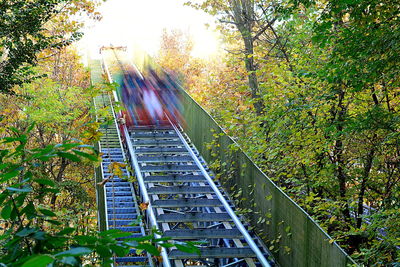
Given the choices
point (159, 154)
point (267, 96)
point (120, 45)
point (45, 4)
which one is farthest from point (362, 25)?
point (120, 45)

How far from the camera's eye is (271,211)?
9.55 m

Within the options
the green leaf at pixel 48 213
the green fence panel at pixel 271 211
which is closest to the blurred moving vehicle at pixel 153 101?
the green fence panel at pixel 271 211

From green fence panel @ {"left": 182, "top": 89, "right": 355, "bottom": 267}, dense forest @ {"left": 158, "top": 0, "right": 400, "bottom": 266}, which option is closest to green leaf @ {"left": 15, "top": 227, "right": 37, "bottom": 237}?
green fence panel @ {"left": 182, "top": 89, "right": 355, "bottom": 267}

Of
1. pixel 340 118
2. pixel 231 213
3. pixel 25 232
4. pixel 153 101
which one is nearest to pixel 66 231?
pixel 25 232

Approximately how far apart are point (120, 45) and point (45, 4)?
3266 cm

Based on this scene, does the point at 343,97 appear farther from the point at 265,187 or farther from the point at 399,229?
the point at 399,229

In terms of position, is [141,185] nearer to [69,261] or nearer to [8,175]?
[8,175]

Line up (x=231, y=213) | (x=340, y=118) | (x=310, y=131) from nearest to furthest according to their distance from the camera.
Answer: (x=340, y=118) < (x=231, y=213) < (x=310, y=131)

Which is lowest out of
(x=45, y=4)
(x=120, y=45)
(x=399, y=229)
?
(x=399, y=229)

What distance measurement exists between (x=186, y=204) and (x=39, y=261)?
34.1 feet

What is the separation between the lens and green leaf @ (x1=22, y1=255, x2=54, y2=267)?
126 centimetres

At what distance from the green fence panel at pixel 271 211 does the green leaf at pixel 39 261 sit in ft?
18.2

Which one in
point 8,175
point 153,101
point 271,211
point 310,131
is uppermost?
point 153,101

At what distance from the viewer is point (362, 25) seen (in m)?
8.30
